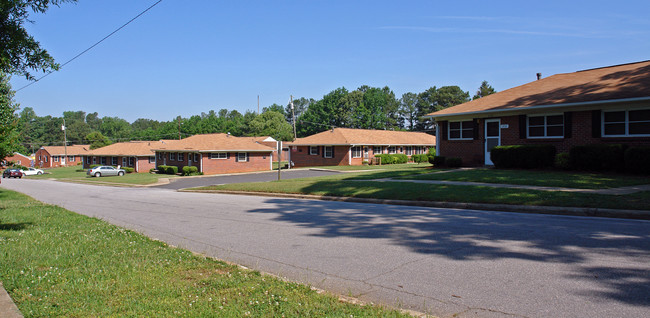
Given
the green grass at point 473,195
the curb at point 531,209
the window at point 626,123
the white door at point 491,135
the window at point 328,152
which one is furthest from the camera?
the window at point 328,152

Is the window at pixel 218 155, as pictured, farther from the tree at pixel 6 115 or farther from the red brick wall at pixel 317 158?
the tree at pixel 6 115

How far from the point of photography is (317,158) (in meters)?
49.2

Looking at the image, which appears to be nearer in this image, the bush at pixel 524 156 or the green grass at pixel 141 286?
the green grass at pixel 141 286

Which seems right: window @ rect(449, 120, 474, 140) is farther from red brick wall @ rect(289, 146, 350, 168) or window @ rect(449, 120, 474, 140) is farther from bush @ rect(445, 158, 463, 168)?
red brick wall @ rect(289, 146, 350, 168)

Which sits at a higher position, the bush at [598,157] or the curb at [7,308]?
the bush at [598,157]

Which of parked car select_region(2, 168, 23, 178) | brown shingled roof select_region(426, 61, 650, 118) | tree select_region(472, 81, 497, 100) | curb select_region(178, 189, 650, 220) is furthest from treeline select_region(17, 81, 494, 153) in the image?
curb select_region(178, 189, 650, 220)

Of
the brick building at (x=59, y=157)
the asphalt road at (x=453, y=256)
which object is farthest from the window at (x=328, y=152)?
the brick building at (x=59, y=157)

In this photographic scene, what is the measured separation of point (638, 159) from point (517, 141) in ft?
20.8

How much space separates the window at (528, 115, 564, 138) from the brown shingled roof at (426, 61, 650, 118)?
0.88 meters

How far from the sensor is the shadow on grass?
552 cm

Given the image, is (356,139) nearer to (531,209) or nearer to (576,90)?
(576,90)

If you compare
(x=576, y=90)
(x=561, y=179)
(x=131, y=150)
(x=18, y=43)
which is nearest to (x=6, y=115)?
(x=18, y=43)

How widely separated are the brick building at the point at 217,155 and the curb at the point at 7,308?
40.2 metres

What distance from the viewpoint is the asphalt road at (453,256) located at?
4859mm
